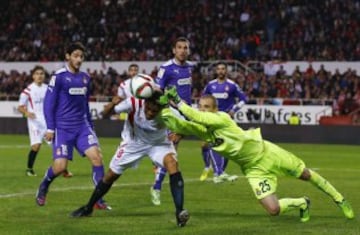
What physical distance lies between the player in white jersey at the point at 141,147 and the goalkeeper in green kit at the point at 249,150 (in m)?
0.60

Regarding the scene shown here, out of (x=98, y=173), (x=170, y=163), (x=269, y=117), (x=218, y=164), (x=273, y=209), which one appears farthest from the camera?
(x=269, y=117)

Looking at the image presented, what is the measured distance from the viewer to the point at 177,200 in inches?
441

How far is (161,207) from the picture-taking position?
1330 cm

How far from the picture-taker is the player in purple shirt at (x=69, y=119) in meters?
13.0

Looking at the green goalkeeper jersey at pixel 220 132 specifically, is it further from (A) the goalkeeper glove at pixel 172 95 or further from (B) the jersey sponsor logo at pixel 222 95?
(B) the jersey sponsor logo at pixel 222 95

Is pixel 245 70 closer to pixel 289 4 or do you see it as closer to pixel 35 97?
pixel 289 4

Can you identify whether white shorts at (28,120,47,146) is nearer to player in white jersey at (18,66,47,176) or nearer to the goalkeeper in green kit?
player in white jersey at (18,66,47,176)

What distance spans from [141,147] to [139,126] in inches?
12.2

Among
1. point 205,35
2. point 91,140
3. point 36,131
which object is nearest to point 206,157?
point 36,131

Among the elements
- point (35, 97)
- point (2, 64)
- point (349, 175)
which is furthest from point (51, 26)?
point (349, 175)

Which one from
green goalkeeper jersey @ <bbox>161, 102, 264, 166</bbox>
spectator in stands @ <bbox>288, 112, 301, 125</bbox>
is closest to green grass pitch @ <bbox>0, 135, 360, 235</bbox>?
green goalkeeper jersey @ <bbox>161, 102, 264, 166</bbox>

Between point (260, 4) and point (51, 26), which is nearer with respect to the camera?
point (260, 4)

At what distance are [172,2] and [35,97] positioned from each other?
88.1ft

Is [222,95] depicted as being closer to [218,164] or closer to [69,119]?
[218,164]
